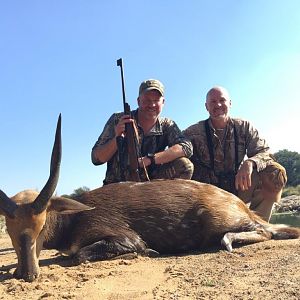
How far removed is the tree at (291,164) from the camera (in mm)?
45028

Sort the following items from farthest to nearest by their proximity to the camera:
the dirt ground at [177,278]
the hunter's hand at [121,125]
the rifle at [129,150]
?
the hunter's hand at [121,125] → the rifle at [129,150] → the dirt ground at [177,278]

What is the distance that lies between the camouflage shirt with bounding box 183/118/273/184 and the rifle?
5.07ft

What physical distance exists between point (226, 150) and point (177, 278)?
4.62 m

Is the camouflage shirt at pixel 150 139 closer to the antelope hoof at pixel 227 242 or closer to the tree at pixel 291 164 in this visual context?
the antelope hoof at pixel 227 242

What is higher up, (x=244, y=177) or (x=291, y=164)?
(x=291, y=164)

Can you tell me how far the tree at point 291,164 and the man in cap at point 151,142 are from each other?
38.5 m

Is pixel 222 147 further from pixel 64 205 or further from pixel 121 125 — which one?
pixel 64 205

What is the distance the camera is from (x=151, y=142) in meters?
8.07

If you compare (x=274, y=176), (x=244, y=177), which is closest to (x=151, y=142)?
(x=244, y=177)

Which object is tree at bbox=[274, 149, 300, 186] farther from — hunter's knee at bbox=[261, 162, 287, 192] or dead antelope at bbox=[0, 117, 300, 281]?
dead antelope at bbox=[0, 117, 300, 281]

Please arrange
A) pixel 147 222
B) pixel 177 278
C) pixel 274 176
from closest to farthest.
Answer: pixel 177 278 < pixel 147 222 < pixel 274 176

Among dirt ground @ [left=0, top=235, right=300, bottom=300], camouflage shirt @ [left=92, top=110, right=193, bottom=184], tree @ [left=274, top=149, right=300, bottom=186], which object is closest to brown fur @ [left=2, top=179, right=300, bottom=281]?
dirt ground @ [left=0, top=235, right=300, bottom=300]

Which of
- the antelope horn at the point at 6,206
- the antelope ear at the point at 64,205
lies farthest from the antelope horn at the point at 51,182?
the antelope ear at the point at 64,205

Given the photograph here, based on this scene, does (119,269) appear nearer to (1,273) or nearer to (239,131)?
(1,273)
